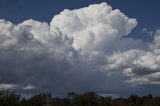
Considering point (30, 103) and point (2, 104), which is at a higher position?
point (30, 103)

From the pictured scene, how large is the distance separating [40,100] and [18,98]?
101981 mm

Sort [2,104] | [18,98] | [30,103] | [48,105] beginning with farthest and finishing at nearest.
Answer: [48,105] < [30,103] < [18,98] < [2,104]

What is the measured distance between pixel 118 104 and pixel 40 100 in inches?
1605

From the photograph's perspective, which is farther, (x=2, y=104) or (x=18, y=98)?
(x=18, y=98)

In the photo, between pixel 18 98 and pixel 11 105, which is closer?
pixel 11 105

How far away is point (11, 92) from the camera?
9625 centimetres

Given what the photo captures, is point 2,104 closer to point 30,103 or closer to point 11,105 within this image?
point 11,105

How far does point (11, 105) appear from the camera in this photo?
9038 cm

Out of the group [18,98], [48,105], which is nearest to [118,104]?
[48,105]

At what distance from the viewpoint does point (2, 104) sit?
90.2 metres

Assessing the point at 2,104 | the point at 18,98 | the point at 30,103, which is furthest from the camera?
the point at 30,103

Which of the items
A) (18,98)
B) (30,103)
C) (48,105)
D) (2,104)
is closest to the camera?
(2,104)

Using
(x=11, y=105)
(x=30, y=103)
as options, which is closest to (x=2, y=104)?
(x=11, y=105)

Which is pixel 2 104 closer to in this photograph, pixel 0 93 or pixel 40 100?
pixel 0 93
